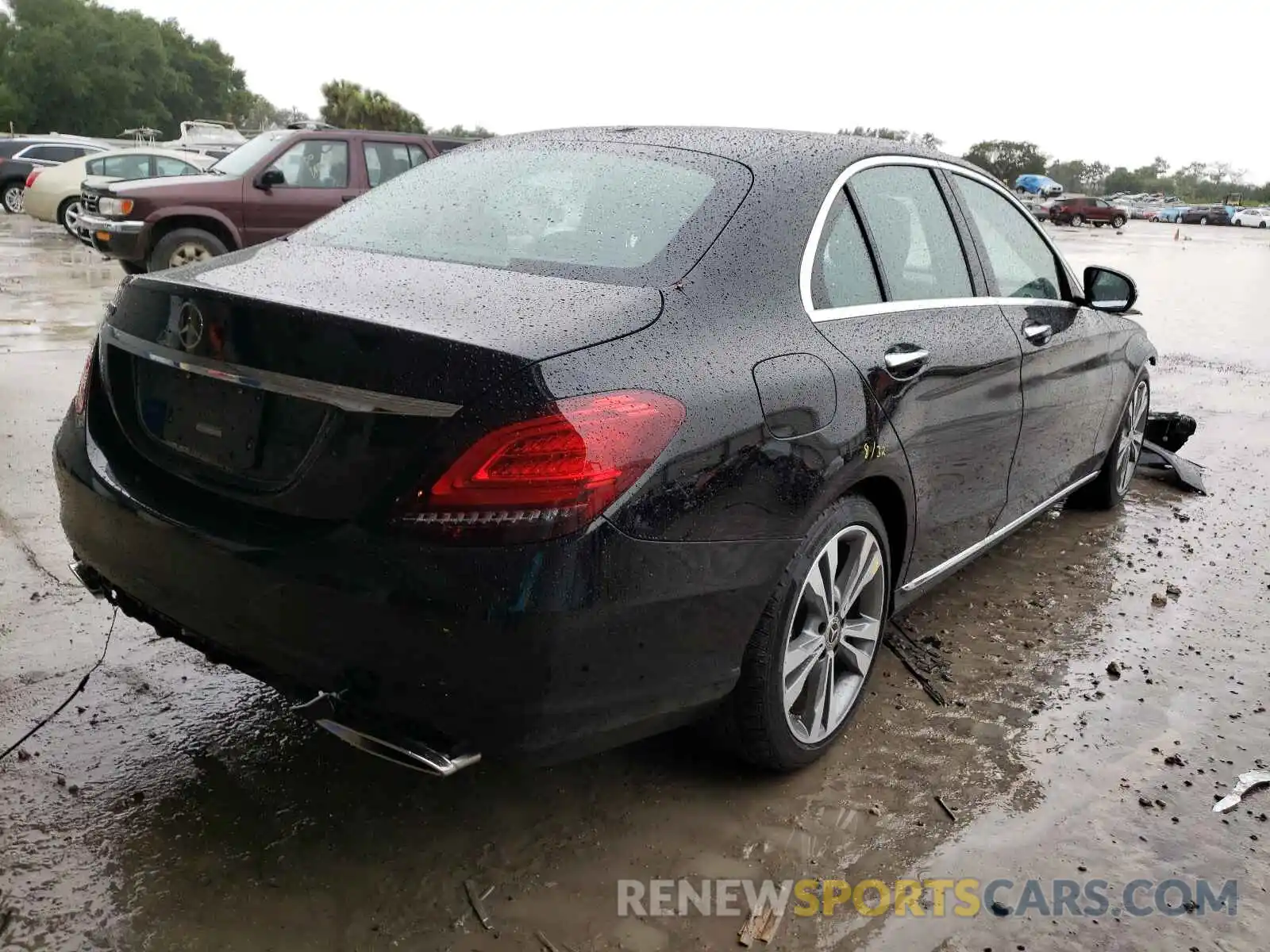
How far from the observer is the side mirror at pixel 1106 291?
426 centimetres

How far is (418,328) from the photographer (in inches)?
82.2

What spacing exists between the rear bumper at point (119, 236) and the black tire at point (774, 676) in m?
9.53

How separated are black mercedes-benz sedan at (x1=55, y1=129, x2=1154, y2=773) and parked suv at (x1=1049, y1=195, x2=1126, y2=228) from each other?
51.1 m

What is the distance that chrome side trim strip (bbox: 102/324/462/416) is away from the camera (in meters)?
2.01

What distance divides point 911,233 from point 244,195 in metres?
8.84

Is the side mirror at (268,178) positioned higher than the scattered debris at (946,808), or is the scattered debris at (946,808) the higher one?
the side mirror at (268,178)

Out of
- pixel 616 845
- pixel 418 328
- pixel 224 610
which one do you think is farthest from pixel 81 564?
pixel 616 845

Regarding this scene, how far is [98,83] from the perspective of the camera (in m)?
67.1

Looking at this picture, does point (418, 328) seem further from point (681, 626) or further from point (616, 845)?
point (616, 845)

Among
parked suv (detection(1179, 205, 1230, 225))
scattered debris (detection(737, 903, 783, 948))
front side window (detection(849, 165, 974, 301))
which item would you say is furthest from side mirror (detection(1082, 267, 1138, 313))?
parked suv (detection(1179, 205, 1230, 225))

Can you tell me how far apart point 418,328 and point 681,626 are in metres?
0.80

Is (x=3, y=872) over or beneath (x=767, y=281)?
beneath

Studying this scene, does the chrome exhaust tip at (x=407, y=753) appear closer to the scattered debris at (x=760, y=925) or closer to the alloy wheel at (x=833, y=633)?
the scattered debris at (x=760, y=925)

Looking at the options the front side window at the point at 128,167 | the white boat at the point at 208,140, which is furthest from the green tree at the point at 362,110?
the front side window at the point at 128,167
